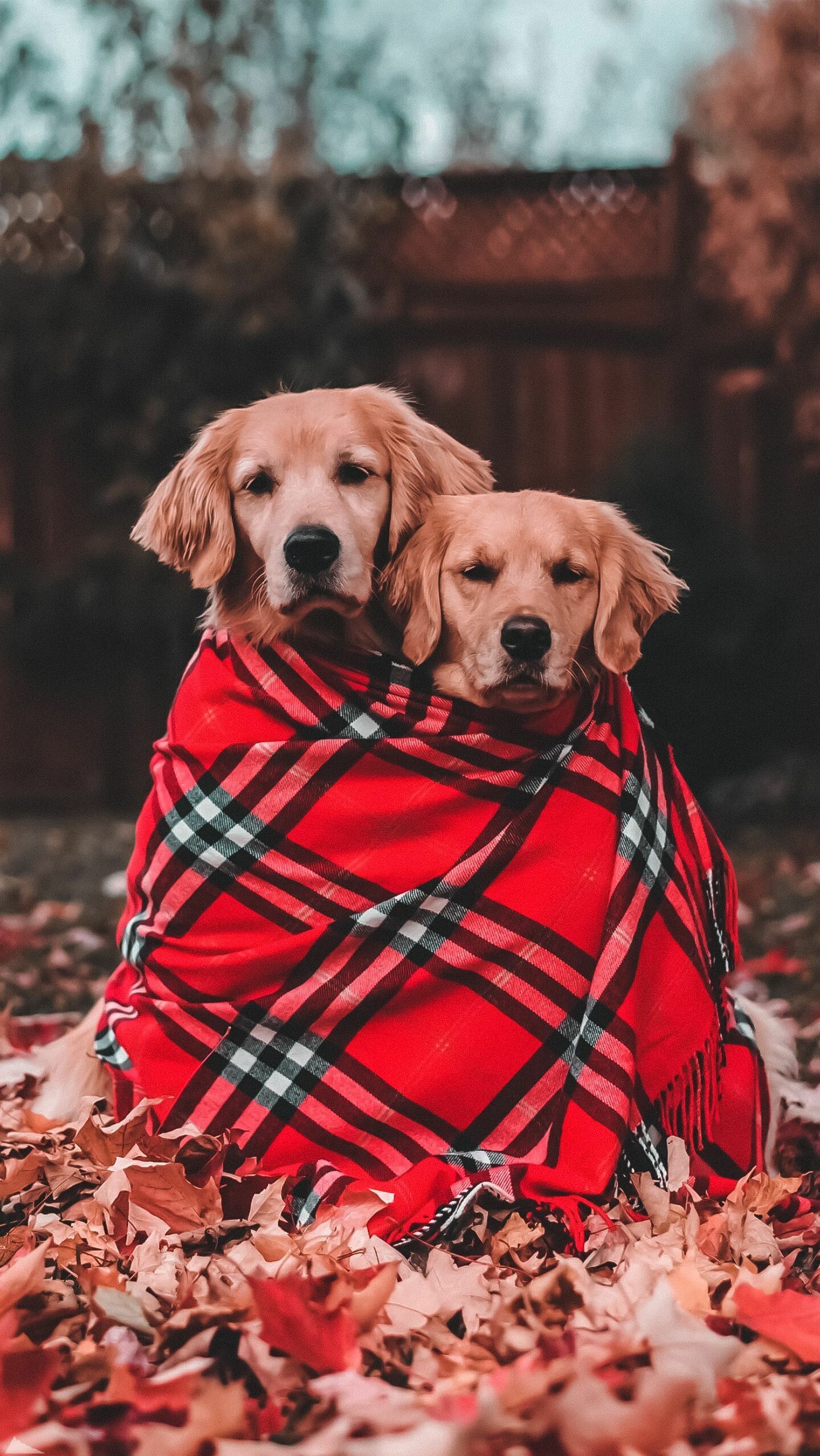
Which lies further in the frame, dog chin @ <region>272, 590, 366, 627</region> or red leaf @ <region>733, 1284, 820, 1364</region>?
dog chin @ <region>272, 590, 366, 627</region>

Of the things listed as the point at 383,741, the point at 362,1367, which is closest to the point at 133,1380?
the point at 362,1367

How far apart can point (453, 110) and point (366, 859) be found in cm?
1027

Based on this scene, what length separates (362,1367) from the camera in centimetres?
169

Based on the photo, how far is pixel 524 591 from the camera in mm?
2434

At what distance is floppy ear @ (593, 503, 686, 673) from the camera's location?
8.12ft

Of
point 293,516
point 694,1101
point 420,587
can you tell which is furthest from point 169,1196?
point 293,516

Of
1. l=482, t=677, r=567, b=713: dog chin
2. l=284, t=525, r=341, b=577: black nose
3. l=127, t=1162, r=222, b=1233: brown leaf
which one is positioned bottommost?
l=127, t=1162, r=222, b=1233: brown leaf

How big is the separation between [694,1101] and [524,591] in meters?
1.01

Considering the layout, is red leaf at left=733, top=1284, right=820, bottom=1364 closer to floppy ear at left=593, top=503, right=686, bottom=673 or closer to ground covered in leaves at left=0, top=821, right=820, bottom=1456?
ground covered in leaves at left=0, top=821, right=820, bottom=1456

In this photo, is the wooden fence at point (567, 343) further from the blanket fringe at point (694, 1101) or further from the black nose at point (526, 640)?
the blanket fringe at point (694, 1101)

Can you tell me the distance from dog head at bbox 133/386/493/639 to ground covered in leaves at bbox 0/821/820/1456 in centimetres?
110

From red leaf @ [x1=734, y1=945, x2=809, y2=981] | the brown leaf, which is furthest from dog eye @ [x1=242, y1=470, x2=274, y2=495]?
red leaf @ [x1=734, y1=945, x2=809, y2=981]

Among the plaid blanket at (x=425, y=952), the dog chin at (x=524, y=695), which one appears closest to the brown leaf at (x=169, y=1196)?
the plaid blanket at (x=425, y=952)

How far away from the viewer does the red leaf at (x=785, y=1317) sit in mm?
1679
